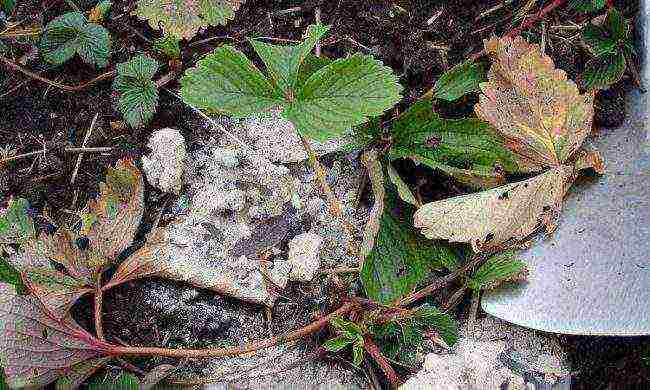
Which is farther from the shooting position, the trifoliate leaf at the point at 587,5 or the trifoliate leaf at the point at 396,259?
the trifoliate leaf at the point at 587,5

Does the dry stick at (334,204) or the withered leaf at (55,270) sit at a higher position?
the dry stick at (334,204)

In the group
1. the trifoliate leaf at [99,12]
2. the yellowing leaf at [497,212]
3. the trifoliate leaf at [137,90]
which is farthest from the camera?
Answer: the trifoliate leaf at [99,12]

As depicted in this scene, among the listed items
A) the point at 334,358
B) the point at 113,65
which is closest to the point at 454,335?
the point at 334,358

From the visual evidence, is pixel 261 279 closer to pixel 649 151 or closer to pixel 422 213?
pixel 422 213

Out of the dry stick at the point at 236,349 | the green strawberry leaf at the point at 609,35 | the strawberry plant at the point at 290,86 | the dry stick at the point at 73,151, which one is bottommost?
the dry stick at the point at 236,349

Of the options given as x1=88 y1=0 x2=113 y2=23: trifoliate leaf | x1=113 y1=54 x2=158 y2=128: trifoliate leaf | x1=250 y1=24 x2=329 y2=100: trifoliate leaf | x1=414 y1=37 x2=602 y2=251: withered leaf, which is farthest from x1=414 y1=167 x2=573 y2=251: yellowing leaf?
x1=88 y1=0 x2=113 y2=23: trifoliate leaf

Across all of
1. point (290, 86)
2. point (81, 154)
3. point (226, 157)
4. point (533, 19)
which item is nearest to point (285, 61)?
point (290, 86)

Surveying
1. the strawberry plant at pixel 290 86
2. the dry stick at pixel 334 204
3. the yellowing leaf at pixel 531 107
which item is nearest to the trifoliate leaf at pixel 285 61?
the strawberry plant at pixel 290 86

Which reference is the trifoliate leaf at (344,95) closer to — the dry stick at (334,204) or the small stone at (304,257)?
the dry stick at (334,204)
